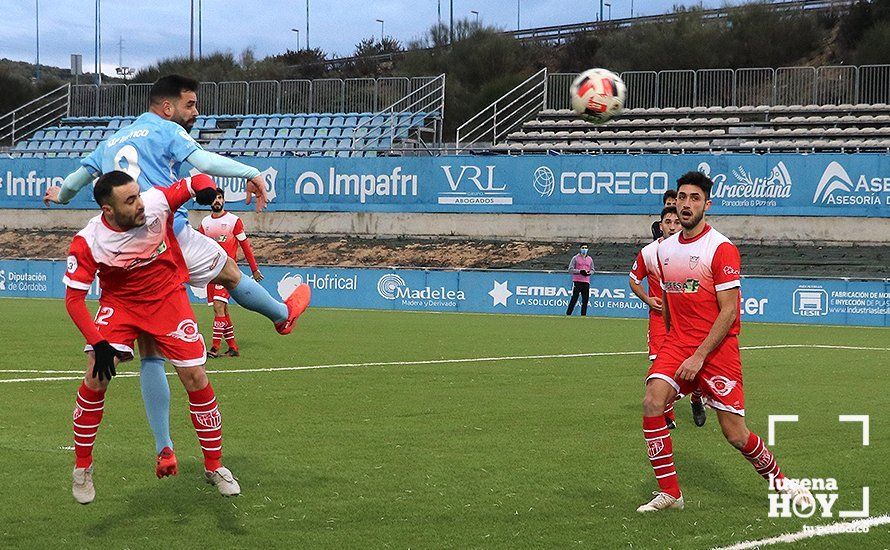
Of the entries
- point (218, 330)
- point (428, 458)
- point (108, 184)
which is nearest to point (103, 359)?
point (108, 184)

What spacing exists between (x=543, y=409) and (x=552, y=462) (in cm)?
307

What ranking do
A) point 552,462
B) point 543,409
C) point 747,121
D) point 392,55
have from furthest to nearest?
point 392,55 < point 747,121 < point 543,409 < point 552,462

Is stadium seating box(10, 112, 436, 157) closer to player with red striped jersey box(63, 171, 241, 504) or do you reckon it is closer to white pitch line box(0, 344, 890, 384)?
white pitch line box(0, 344, 890, 384)

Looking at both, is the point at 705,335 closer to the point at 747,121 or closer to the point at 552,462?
the point at 552,462

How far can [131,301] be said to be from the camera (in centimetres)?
740

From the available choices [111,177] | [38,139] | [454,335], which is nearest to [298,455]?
[111,177]

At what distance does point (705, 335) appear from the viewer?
7523 mm

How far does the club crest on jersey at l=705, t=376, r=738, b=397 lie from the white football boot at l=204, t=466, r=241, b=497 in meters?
2.89

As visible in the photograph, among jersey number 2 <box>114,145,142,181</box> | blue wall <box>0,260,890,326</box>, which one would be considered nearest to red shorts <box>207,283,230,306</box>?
jersey number 2 <box>114,145,142,181</box>

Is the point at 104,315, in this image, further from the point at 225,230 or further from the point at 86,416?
the point at 225,230

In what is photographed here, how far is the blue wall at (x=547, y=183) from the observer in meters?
34.9

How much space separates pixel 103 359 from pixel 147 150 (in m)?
→ 2.04

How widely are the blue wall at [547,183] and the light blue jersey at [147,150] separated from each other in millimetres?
28664

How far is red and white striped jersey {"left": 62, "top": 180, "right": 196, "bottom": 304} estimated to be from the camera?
282 inches
